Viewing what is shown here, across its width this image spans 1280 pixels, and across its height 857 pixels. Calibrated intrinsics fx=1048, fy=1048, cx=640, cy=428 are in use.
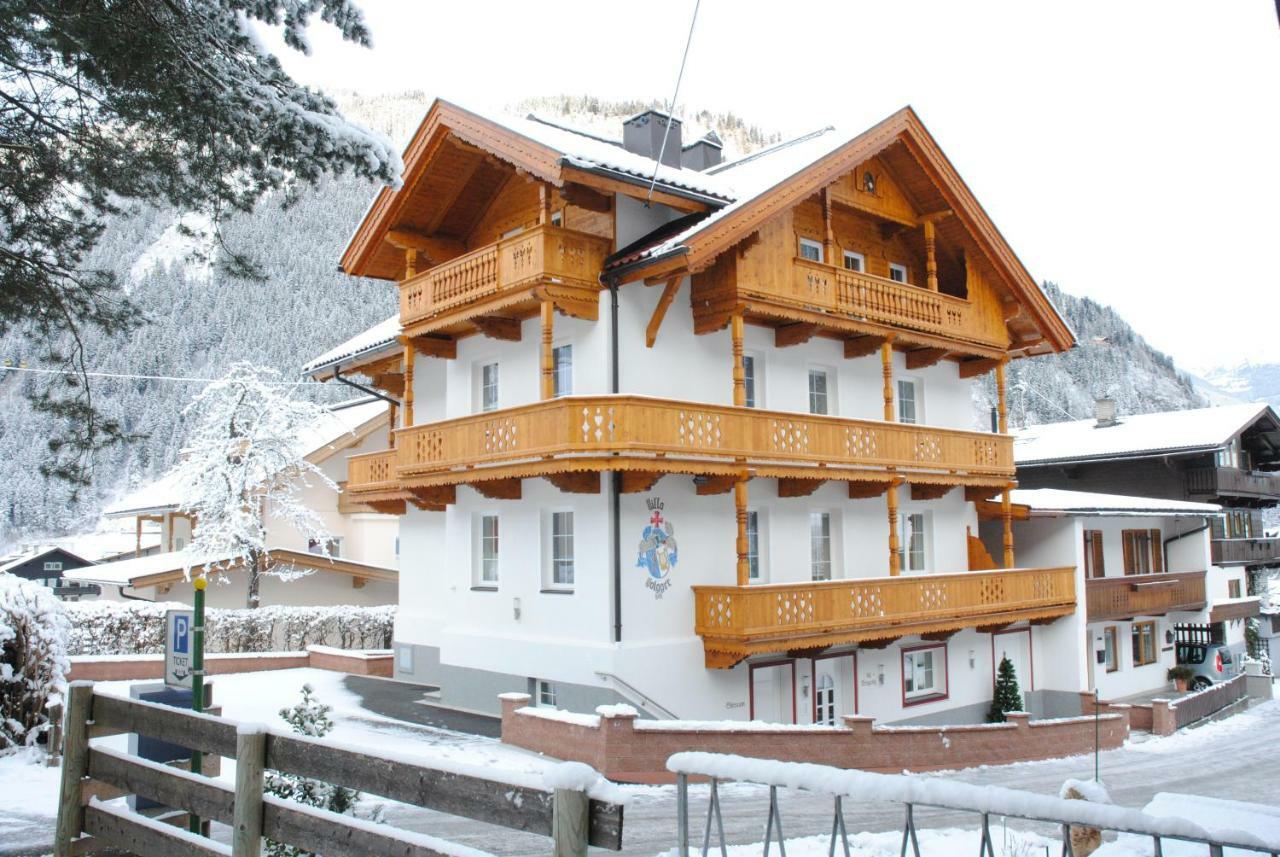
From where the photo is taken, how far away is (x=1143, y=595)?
102 ft

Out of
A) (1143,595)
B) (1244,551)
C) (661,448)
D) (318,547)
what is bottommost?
(1143,595)

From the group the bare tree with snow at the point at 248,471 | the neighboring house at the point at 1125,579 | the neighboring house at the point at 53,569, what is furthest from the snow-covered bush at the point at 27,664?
the neighboring house at the point at 53,569

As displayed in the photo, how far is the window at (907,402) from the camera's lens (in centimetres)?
2716

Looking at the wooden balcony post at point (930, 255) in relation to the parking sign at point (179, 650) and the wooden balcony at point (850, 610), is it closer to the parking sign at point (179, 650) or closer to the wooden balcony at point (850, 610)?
the wooden balcony at point (850, 610)

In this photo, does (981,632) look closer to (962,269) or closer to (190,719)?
(962,269)

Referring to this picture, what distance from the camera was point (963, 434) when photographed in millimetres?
25500

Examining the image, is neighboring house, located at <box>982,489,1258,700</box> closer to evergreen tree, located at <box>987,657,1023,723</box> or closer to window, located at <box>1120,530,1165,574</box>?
window, located at <box>1120,530,1165,574</box>

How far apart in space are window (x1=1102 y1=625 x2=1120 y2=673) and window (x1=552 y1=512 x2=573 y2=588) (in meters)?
18.9

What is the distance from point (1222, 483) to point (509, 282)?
33.8 metres

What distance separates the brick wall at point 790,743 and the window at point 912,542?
497 cm

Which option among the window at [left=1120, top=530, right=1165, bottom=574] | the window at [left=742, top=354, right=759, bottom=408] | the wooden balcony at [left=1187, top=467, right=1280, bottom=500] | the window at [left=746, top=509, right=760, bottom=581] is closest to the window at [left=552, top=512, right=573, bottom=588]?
the window at [left=746, top=509, right=760, bottom=581]

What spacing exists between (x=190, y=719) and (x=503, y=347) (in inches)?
655

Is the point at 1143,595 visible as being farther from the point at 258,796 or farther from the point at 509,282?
the point at 258,796

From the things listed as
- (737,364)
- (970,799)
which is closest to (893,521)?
(737,364)
